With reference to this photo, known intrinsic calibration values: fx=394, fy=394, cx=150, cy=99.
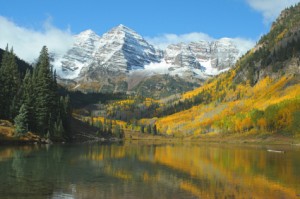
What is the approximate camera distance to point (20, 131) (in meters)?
114

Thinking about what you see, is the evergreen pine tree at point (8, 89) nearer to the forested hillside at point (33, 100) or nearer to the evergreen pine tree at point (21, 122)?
the forested hillside at point (33, 100)

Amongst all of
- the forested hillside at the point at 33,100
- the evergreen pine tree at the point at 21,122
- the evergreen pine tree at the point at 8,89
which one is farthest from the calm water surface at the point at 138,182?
the evergreen pine tree at the point at 8,89

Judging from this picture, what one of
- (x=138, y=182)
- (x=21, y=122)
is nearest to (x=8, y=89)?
(x=21, y=122)

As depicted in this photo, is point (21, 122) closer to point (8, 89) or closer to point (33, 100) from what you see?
point (33, 100)

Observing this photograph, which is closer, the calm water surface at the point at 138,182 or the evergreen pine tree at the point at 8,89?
the calm water surface at the point at 138,182

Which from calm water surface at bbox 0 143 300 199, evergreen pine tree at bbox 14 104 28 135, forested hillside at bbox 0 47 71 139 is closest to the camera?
calm water surface at bbox 0 143 300 199

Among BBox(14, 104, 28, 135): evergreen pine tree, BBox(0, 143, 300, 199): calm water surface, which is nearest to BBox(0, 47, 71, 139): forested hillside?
BBox(14, 104, 28, 135): evergreen pine tree

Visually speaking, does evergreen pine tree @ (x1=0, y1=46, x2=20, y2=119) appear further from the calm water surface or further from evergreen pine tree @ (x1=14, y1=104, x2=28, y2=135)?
the calm water surface

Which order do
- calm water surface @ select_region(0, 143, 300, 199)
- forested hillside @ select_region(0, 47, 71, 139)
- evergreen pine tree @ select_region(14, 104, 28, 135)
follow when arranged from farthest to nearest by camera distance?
1. forested hillside @ select_region(0, 47, 71, 139)
2. evergreen pine tree @ select_region(14, 104, 28, 135)
3. calm water surface @ select_region(0, 143, 300, 199)

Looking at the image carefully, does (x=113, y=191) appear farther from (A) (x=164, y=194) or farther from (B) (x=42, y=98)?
(B) (x=42, y=98)

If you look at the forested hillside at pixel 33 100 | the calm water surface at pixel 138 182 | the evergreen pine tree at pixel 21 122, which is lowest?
the calm water surface at pixel 138 182

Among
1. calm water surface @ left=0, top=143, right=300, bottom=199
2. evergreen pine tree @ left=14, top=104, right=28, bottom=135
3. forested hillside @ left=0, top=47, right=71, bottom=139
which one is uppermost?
forested hillside @ left=0, top=47, right=71, bottom=139

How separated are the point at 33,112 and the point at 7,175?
8316cm

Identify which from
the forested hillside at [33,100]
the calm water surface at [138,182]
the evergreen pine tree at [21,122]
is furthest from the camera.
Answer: the forested hillside at [33,100]
